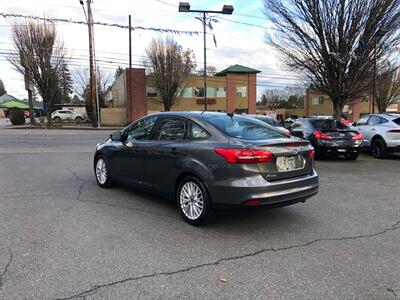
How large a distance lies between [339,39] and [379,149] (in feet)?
18.8

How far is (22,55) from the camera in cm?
3378

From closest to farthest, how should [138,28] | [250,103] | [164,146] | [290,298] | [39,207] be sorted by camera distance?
[290,298], [164,146], [39,207], [138,28], [250,103]

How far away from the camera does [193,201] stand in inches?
207

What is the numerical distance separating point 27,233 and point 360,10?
600 inches

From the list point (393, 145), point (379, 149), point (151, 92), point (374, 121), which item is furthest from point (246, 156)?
point (151, 92)

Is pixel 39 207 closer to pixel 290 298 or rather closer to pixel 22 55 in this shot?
pixel 290 298

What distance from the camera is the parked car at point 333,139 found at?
1208 centimetres

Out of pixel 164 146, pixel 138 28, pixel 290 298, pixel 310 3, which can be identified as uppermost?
pixel 138 28

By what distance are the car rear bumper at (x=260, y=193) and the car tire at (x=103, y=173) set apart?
10.3ft

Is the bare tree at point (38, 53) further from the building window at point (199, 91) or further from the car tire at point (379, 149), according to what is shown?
the car tire at point (379, 149)

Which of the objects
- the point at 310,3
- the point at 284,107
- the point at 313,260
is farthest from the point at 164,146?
the point at 284,107

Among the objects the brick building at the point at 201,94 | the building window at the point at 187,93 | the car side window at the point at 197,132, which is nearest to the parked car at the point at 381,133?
the car side window at the point at 197,132

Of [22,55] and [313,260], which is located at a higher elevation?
[22,55]

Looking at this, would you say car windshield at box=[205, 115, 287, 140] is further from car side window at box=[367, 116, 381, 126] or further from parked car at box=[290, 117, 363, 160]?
car side window at box=[367, 116, 381, 126]
